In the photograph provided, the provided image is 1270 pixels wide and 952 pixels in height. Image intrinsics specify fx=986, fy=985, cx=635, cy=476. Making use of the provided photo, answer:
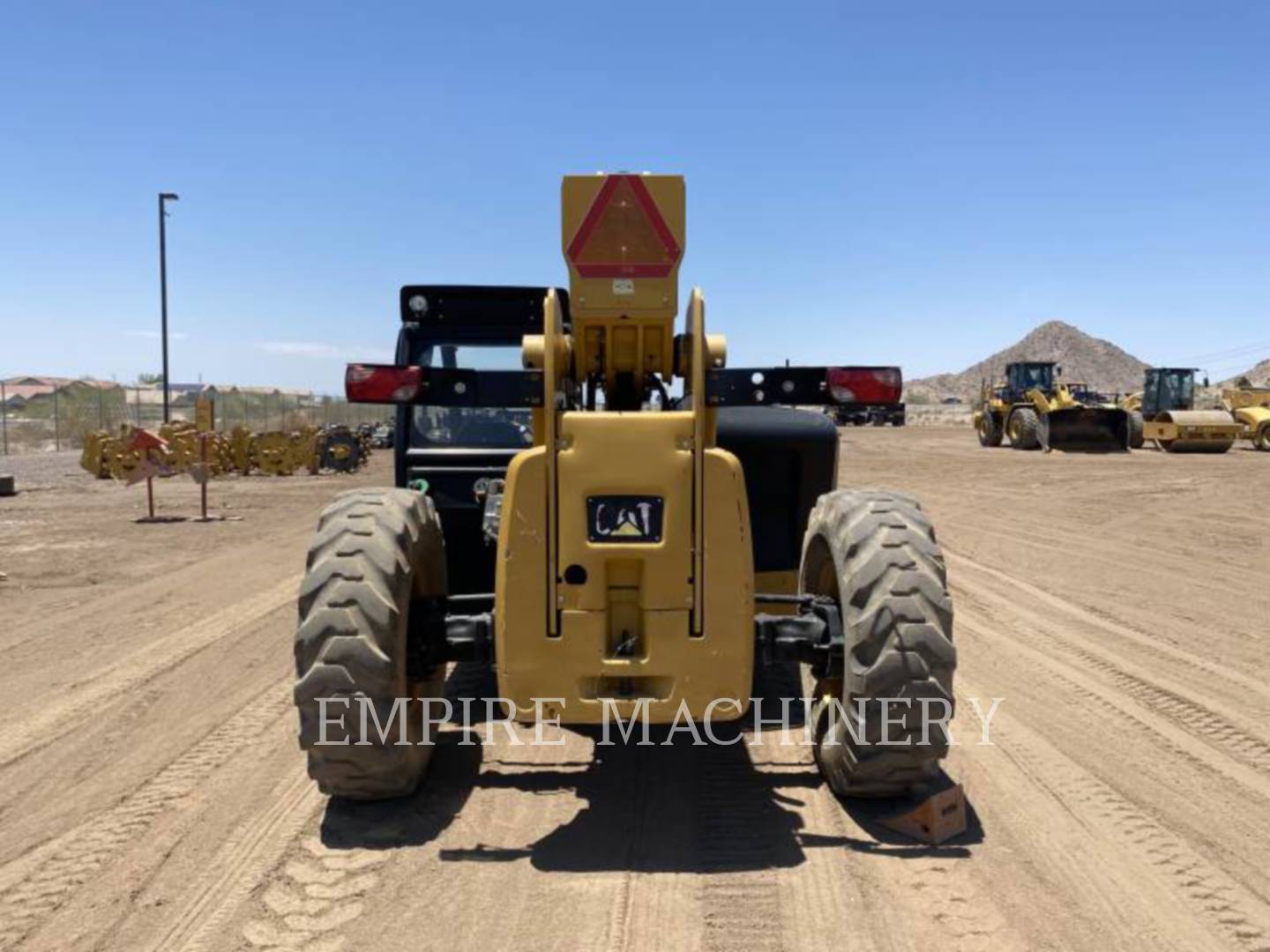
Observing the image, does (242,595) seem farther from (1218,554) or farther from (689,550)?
(1218,554)

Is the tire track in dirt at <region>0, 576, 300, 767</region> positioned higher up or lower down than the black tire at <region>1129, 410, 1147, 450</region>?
lower down

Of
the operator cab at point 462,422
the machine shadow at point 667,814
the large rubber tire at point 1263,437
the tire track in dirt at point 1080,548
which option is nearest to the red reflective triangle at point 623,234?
the operator cab at point 462,422

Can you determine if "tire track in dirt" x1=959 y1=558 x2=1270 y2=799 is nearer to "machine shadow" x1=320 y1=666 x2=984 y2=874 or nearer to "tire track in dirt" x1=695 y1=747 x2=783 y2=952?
"machine shadow" x1=320 y1=666 x2=984 y2=874

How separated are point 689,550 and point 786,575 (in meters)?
2.56

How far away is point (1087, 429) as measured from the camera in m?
31.6

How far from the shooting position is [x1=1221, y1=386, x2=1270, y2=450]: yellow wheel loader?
106 ft

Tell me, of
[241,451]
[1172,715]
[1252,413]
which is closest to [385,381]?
[1172,715]

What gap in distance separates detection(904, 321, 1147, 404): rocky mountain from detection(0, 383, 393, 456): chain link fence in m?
108

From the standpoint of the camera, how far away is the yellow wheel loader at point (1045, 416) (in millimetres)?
31422

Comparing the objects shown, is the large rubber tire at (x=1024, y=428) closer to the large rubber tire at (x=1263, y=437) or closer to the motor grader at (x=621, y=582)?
the large rubber tire at (x=1263, y=437)

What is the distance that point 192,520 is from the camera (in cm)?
1548

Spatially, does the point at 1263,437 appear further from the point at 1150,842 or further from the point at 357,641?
the point at 357,641

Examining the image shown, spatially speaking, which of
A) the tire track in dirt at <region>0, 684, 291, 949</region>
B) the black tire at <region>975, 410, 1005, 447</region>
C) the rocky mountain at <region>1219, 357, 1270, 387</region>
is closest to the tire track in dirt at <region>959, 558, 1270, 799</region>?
the tire track in dirt at <region>0, 684, 291, 949</region>

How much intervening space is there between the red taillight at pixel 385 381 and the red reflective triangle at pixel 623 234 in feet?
2.99
